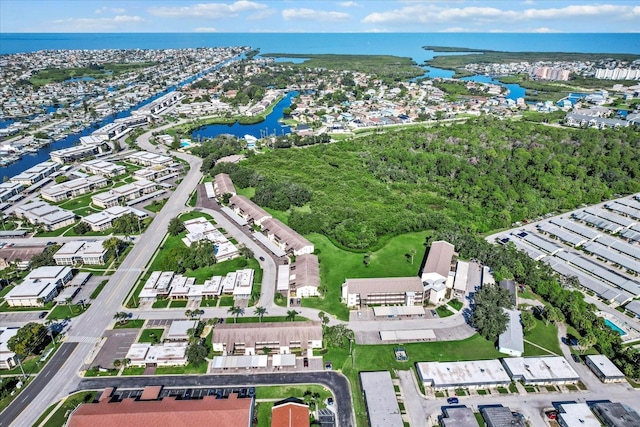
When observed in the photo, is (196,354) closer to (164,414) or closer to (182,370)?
(182,370)

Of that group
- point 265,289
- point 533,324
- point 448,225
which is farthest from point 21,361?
point 448,225

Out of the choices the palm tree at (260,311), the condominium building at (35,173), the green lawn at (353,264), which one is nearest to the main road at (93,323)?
the palm tree at (260,311)

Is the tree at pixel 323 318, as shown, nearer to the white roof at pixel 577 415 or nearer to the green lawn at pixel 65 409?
the white roof at pixel 577 415

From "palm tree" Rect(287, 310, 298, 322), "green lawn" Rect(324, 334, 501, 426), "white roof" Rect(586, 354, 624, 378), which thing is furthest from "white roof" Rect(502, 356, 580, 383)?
"palm tree" Rect(287, 310, 298, 322)

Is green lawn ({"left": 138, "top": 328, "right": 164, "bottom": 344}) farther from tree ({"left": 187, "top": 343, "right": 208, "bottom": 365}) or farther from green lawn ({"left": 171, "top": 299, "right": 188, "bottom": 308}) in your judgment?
tree ({"left": 187, "top": 343, "right": 208, "bottom": 365})

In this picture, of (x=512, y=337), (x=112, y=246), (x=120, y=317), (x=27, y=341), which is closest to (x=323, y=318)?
(x=512, y=337)

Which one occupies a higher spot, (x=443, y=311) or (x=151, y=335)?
(x=443, y=311)

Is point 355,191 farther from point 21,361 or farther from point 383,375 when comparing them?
point 21,361
